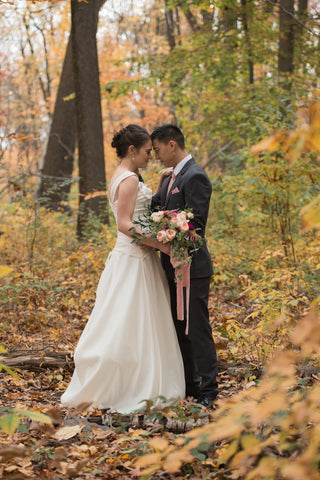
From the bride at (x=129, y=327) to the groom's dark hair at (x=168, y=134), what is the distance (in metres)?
0.10

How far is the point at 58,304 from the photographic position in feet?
22.5

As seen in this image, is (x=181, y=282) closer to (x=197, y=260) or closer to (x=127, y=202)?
(x=197, y=260)

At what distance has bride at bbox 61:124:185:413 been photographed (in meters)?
3.95

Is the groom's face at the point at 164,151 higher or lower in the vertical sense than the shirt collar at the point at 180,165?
higher

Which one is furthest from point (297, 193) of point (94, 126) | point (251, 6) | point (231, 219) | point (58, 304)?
point (251, 6)

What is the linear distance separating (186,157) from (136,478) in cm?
261

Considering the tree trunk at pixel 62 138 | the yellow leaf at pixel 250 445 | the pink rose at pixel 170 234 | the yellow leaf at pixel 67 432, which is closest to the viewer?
the yellow leaf at pixel 250 445

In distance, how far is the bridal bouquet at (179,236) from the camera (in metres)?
3.65

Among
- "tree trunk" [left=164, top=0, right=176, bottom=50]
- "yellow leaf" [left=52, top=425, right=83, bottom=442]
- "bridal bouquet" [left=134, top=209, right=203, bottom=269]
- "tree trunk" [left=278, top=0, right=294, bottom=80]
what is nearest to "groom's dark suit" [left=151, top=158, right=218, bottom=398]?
"bridal bouquet" [left=134, top=209, right=203, bottom=269]

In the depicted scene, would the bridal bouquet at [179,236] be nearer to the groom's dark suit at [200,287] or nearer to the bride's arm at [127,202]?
the groom's dark suit at [200,287]

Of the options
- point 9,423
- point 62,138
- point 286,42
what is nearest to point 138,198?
point 9,423

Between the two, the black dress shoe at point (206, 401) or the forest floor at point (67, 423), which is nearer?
the forest floor at point (67, 423)

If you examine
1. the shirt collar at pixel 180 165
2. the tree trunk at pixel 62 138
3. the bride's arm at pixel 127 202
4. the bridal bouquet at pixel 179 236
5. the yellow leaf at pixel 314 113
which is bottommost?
the bridal bouquet at pixel 179 236

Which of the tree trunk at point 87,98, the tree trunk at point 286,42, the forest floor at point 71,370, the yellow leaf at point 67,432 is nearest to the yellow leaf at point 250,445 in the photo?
the forest floor at point 71,370
